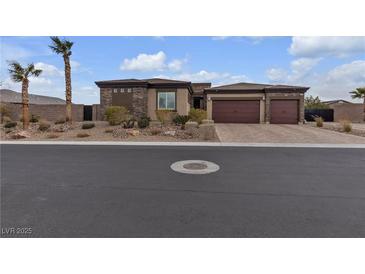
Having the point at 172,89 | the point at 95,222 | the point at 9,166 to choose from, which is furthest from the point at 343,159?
the point at 172,89

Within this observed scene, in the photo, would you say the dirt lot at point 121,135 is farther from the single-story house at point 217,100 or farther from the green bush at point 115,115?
the single-story house at point 217,100

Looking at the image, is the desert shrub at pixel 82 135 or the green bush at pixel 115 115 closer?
the desert shrub at pixel 82 135

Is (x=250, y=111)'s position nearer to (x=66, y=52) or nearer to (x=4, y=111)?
(x=66, y=52)

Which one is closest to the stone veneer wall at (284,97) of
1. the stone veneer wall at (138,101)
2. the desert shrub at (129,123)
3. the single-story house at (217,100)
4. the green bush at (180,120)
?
the single-story house at (217,100)

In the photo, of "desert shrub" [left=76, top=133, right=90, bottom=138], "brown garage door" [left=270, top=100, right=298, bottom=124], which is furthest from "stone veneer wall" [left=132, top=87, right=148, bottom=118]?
"brown garage door" [left=270, top=100, right=298, bottom=124]

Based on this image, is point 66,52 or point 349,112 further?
point 349,112

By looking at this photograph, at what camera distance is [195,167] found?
7145 mm

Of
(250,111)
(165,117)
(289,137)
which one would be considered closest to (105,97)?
(165,117)

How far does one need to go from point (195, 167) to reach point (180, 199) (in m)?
2.60

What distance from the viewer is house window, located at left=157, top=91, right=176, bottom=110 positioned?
21797 millimetres

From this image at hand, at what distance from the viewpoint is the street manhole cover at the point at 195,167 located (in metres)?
6.66

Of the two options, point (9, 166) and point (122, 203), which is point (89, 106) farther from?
point (122, 203)

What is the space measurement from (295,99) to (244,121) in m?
5.26

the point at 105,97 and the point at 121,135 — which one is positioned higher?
the point at 105,97
